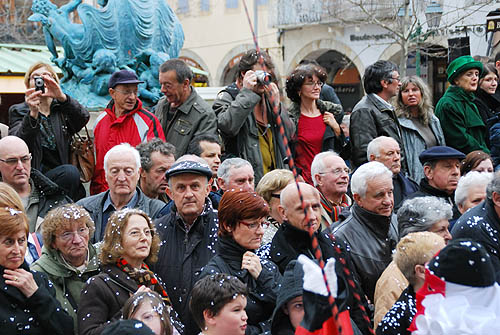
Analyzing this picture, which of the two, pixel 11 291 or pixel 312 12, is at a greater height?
pixel 312 12

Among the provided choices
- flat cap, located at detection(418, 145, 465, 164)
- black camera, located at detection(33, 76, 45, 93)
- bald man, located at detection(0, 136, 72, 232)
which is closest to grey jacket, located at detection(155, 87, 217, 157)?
black camera, located at detection(33, 76, 45, 93)

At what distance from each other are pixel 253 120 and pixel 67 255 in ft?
8.91

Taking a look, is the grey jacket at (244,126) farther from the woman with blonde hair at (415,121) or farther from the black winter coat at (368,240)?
the black winter coat at (368,240)

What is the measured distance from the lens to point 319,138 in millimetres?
7656

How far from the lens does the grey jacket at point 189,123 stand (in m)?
7.47

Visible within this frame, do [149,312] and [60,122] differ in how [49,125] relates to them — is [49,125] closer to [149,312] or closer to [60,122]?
[60,122]

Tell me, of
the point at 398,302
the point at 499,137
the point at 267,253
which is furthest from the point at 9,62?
the point at 398,302

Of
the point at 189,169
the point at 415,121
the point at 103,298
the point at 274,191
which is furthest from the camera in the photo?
the point at 415,121

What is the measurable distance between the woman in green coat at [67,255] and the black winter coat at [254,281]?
759mm

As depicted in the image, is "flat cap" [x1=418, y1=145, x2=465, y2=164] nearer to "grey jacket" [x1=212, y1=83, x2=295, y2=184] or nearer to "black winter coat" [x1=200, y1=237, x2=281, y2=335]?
"grey jacket" [x1=212, y1=83, x2=295, y2=184]

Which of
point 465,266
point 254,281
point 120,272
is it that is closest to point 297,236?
point 254,281

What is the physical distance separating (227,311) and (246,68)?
3450 mm

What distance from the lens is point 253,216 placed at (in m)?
4.94

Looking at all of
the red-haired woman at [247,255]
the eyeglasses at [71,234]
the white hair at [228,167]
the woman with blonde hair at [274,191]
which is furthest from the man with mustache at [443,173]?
the eyeglasses at [71,234]
